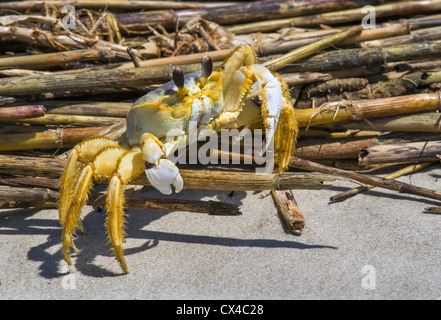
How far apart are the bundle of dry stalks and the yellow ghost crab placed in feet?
1.07

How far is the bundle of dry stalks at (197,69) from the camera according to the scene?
3639mm

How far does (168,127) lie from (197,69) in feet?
3.08

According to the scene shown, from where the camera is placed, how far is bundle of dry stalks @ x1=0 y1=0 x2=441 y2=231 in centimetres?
364

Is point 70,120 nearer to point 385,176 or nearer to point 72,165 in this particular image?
point 72,165

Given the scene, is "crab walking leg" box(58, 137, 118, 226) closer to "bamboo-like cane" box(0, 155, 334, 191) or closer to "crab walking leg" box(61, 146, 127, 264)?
"crab walking leg" box(61, 146, 127, 264)

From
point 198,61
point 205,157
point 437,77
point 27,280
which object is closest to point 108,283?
point 27,280

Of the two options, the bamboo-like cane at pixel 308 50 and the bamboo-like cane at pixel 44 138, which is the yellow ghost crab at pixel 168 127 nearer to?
the bamboo-like cane at pixel 308 50

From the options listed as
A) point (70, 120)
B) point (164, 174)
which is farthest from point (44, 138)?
point (164, 174)

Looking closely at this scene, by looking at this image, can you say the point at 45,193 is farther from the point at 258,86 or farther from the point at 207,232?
the point at 258,86

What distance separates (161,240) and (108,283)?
575mm

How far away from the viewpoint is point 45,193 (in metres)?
3.47

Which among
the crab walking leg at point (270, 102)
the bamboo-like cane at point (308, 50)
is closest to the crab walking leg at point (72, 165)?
the crab walking leg at point (270, 102)

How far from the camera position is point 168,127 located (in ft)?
11.1

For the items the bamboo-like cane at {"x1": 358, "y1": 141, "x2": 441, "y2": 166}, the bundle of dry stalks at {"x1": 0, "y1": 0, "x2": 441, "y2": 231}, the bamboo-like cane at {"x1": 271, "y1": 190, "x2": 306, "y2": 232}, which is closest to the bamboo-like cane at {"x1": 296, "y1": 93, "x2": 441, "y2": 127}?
the bundle of dry stalks at {"x1": 0, "y1": 0, "x2": 441, "y2": 231}
